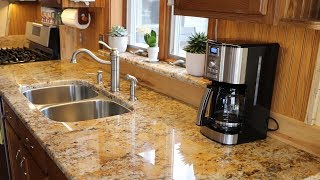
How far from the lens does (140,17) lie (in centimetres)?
261

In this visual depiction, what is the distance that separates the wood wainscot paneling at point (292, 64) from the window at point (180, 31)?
0.68 meters

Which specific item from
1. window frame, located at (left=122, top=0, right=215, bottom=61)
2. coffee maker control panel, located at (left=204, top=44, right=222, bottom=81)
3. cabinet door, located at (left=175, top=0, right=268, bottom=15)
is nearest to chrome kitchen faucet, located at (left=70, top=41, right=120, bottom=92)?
window frame, located at (left=122, top=0, right=215, bottom=61)

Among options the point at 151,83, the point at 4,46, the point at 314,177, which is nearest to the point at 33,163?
the point at 151,83

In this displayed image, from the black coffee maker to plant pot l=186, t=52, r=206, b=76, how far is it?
1.33 feet

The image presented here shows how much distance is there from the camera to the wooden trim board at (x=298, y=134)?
4.13 feet

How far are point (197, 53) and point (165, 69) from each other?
1.06 feet

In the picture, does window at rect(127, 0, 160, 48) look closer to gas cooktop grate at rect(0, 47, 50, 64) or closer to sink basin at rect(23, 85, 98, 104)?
sink basin at rect(23, 85, 98, 104)

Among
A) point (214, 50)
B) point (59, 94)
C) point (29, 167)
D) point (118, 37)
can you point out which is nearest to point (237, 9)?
point (214, 50)

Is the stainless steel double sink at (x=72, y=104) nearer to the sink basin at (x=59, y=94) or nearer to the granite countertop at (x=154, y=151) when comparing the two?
the sink basin at (x=59, y=94)

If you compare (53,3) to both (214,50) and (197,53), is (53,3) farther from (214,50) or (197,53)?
(214,50)

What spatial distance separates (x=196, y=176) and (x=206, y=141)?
1.01ft

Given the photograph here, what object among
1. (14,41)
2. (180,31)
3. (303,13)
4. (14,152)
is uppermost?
(303,13)

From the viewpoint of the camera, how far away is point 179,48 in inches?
87.4

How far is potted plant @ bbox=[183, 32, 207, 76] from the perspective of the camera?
1750 mm
